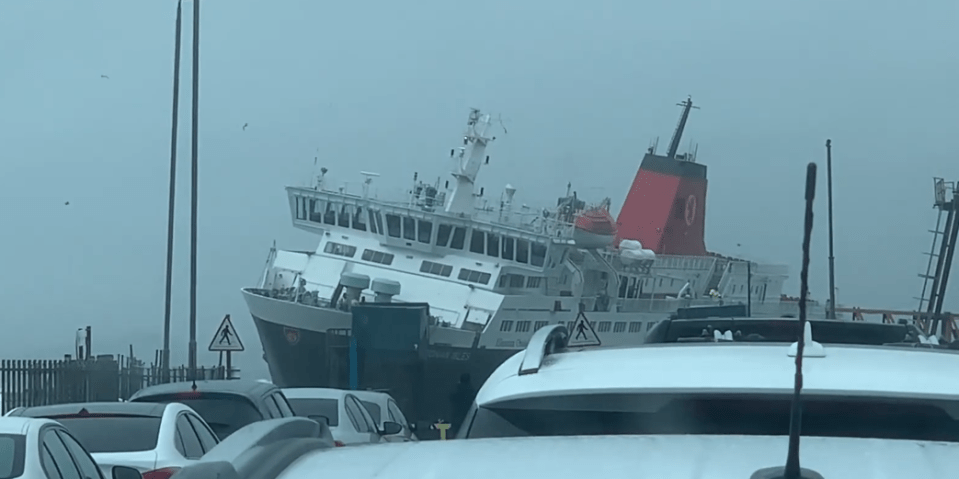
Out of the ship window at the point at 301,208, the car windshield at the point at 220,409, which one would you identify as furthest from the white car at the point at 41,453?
the ship window at the point at 301,208

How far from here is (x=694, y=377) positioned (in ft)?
10.8

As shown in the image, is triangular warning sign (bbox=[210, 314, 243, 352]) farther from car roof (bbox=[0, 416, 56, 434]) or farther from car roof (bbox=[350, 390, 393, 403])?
car roof (bbox=[0, 416, 56, 434])

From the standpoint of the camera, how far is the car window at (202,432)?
362 inches

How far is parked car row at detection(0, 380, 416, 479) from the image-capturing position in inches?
275

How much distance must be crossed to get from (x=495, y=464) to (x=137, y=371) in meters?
24.1

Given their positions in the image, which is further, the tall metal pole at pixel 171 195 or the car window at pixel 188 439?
the tall metal pole at pixel 171 195

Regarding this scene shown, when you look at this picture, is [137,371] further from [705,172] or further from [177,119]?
[705,172]

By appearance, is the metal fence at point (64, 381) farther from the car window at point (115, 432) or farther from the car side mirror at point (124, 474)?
the car side mirror at point (124, 474)

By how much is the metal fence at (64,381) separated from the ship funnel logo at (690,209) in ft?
61.3

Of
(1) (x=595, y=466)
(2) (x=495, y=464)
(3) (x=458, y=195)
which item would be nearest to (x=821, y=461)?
(1) (x=595, y=466)

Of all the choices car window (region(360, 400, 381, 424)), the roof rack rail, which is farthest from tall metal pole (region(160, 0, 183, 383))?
the roof rack rail

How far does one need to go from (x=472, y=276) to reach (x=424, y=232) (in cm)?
158

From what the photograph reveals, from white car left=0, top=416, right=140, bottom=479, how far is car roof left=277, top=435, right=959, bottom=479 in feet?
15.9

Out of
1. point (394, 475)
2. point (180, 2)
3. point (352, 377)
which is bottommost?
point (352, 377)
